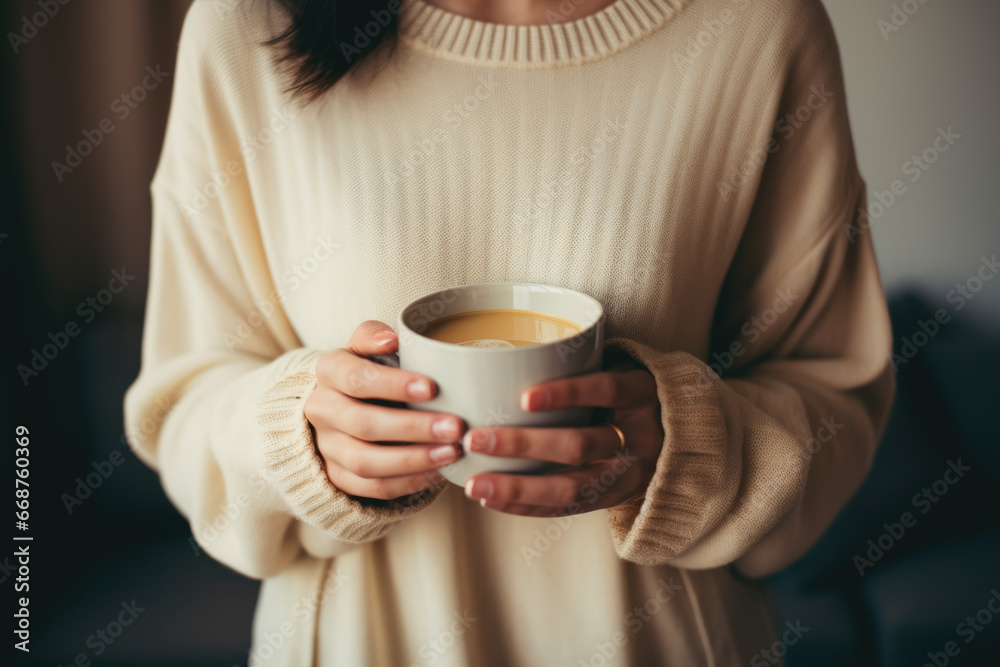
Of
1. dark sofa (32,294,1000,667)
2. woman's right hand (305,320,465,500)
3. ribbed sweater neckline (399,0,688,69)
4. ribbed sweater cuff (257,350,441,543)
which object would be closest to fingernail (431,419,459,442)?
woman's right hand (305,320,465,500)

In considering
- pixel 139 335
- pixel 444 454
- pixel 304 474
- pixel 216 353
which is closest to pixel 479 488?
pixel 444 454

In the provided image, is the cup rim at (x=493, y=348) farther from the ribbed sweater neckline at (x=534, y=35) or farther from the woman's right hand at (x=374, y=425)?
the ribbed sweater neckline at (x=534, y=35)

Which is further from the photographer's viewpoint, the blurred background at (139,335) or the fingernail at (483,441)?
the blurred background at (139,335)

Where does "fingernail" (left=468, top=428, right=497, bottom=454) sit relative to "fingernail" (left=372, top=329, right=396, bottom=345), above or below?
below

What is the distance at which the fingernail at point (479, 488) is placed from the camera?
322 millimetres

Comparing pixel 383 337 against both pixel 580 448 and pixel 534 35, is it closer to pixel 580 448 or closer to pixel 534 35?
pixel 580 448

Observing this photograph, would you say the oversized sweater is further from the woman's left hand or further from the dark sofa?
the dark sofa

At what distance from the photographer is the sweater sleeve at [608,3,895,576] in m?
0.42

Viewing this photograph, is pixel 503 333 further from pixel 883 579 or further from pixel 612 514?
pixel 883 579

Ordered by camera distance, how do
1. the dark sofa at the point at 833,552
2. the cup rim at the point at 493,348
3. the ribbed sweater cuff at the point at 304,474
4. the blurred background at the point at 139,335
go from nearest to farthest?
the cup rim at the point at 493,348
the ribbed sweater cuff at the point at 304,474
the blurred background at the point at 139,335
the dark sofa at the point at 833,552

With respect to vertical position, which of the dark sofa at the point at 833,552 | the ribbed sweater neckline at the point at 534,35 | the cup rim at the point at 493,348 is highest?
the ribbed sweater neckline at the point at 534,35

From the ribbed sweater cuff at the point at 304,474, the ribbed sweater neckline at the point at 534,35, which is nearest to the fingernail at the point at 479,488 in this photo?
the ribbed sweater cuff at the point at 304,474

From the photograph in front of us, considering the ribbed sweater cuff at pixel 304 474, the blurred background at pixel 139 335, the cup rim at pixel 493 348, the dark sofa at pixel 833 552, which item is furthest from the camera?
the dark sofa at pixel 833 552

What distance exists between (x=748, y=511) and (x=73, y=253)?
1.23 meters
